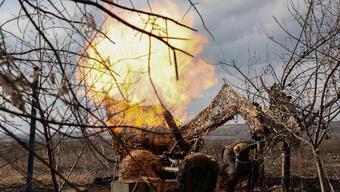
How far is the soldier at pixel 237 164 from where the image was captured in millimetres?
12000

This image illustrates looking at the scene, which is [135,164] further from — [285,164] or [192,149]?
[285,164]

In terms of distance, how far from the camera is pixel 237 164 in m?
12.0

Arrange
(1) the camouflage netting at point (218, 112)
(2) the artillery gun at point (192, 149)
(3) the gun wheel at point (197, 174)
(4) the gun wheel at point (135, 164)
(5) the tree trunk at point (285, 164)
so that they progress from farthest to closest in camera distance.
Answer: (1) the camouflage netting at point (218, 112)
(4) the gun wheel at point (135, 164)
(2) the artillery gun at point (192, 149)
(3) the gun wheel at point (197, 174)
(5) the tree trunk at point (285, 164)

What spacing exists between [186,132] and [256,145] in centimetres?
295

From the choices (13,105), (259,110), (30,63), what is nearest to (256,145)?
(259,110)

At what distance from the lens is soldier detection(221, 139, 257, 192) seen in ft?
39.4

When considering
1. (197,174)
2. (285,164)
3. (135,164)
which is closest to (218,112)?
(135,164)

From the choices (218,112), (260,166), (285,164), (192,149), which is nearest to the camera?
(285,164)

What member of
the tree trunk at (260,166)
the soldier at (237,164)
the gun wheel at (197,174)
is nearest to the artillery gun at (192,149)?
the gun wheel at (197,174)

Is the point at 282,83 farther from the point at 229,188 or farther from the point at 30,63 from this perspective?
the point at 30,63

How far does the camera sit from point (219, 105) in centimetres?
1480

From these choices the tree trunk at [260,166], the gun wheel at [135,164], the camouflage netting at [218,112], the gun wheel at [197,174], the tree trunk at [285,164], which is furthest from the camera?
the camouflage netting at [218,112]

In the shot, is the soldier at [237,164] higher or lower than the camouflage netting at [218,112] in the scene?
lower

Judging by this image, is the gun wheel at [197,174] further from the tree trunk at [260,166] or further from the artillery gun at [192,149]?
the tree trunk at [260,166]
